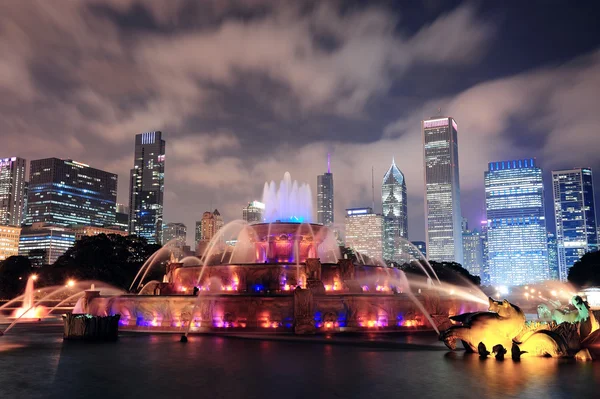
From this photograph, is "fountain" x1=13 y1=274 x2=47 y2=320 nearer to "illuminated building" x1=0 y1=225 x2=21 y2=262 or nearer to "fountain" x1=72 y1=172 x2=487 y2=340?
"fountain" x1=72 y1=172 x2=487 y2=340

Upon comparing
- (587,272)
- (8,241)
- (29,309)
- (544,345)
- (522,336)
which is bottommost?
(29,309)

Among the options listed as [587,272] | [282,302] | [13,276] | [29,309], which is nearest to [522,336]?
[282,302]

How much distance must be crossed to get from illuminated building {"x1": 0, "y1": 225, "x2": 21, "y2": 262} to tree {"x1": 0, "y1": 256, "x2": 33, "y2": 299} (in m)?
117

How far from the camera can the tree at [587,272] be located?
88.0 meters

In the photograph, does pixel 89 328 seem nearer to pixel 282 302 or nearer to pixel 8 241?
pixel 282 302

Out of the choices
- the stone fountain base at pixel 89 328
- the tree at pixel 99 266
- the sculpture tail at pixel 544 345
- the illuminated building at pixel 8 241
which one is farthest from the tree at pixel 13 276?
the illuminated building at pixel 8 241

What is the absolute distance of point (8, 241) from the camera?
194 meters

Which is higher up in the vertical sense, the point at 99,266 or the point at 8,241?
the point at 8,241

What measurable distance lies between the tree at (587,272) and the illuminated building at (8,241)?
182 m

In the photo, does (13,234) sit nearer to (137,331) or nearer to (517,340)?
(137,331)

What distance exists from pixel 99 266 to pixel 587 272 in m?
81.3

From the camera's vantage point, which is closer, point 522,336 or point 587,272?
point 522,336

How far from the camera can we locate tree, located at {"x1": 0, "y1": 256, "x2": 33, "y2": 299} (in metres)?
78.3

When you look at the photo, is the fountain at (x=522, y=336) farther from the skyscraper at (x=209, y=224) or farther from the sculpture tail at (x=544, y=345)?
the skyscraper at (x=209, y=224)
